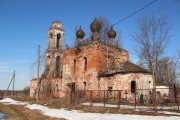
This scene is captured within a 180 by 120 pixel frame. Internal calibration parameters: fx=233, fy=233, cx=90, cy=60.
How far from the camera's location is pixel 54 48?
1812 inches

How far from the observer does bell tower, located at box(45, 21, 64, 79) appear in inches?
1712

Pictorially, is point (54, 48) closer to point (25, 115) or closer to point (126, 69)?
point (126, 69)

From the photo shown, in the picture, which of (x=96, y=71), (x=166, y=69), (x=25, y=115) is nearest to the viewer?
(x=25, y=115)

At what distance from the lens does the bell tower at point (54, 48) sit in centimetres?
4347

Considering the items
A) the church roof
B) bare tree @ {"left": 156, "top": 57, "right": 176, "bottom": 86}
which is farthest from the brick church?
bare tree @ {"left": 156, "top": 57, "right": 176, "bottom": 86}

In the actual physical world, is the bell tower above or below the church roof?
above

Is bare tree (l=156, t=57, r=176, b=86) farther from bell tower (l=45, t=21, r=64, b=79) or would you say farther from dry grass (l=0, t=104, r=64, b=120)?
dry grass (l=0, t=104, r=64, b=120)

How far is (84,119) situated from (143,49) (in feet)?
61.3

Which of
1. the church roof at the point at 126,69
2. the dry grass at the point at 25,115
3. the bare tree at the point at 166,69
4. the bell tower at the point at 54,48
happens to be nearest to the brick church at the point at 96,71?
the church roof at the point at 126,69

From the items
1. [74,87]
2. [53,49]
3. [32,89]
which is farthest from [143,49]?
[32,89]

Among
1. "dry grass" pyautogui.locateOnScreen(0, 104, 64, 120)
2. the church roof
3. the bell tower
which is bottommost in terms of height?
"dry grass" pyautogui.locateOnScreen(0, 104, 64, 120)

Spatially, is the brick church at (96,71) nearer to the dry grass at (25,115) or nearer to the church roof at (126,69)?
the church roof at (126,69)

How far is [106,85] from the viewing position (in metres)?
26.5

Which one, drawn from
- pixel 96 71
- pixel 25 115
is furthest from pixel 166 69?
pixel 25 115
